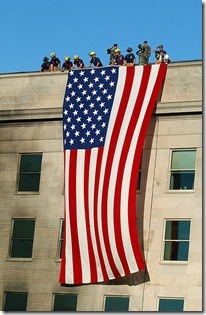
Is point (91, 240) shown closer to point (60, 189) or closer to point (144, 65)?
point (60, 189)

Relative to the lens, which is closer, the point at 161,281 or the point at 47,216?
the point at 161,281

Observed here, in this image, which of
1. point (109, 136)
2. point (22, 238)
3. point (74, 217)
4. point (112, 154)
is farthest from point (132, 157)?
point (22, 238)

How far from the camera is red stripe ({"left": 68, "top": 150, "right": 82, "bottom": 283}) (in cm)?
4500

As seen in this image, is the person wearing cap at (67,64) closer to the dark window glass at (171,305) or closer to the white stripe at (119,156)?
the white stripe at (119,156)

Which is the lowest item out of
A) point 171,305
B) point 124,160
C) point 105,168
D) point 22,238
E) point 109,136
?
point 171,305

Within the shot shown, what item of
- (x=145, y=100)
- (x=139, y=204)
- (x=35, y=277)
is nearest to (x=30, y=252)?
(x=35, y=277)

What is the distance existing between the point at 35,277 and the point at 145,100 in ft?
30.6

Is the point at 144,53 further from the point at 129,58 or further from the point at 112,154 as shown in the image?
the point at 112,154

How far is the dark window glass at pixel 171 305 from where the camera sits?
43219 mm

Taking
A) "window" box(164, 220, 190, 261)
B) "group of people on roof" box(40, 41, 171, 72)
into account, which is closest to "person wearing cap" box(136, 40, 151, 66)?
"group of people on roof" box(40, 41, 171, 72)

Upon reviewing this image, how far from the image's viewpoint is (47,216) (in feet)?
154

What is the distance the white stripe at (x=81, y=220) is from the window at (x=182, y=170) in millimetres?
Answer: 4014

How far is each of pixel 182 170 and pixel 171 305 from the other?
5.98 metres

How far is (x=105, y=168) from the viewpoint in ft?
149
